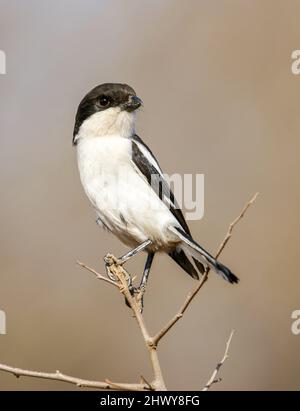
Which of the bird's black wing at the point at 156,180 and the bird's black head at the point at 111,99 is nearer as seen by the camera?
the bird's black wing at the point at 156,180

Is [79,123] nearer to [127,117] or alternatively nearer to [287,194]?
[127,117]

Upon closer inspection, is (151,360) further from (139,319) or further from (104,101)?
(104,101)

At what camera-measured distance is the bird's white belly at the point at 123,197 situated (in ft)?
12.4

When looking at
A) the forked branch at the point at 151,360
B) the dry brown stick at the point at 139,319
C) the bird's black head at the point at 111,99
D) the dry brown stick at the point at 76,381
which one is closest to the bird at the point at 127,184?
the bird's black head at the point at 111,99

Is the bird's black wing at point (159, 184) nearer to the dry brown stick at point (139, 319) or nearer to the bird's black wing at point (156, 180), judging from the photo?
the bird's black wing at point (156, 180)

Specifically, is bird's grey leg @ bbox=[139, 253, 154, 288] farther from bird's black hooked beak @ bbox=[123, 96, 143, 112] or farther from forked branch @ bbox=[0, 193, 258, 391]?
bird's black hooked beak @ bbox=[123, 96, 143, 112]

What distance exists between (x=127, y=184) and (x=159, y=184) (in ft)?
0.68

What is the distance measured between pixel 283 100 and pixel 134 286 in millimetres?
2859

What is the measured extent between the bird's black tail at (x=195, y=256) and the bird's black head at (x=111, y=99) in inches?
28.5

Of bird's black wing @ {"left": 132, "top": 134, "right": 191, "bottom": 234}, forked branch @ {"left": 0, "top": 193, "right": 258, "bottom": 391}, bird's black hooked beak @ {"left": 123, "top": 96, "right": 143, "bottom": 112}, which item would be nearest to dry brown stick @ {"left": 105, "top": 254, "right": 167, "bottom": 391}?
forked branch @ {"left": 0, "top": 193, "right": 258, "bottom": 391}

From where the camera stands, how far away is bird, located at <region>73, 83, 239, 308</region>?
3.78 metres

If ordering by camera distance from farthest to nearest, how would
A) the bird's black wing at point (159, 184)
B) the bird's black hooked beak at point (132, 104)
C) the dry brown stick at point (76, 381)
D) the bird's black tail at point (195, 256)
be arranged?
the bird's black hooked beak at point (132, 104) < the bird's black wing at point (159, 184) < the bird's black tail at point (195, 256) < the dry brown stick at point (76, 381)

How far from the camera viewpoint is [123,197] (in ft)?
12.3
